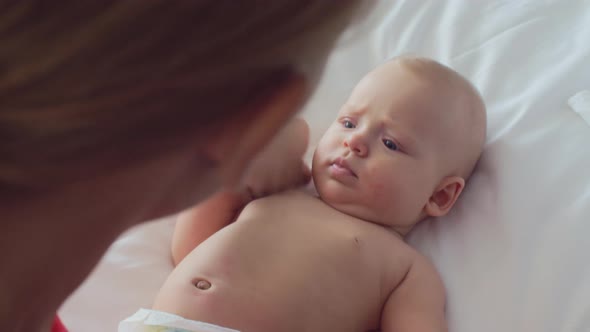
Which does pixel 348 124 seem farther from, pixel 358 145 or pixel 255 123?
pixel 255 123

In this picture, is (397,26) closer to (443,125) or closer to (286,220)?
(443,125)

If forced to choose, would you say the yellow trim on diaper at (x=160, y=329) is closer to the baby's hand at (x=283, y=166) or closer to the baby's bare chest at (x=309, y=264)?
the baby's bare chest at (x=309, y=264)

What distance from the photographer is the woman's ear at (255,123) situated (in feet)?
1.29

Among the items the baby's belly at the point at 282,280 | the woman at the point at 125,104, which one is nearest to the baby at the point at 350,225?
the baby's belly at the point at 282,280

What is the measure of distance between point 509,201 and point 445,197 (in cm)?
11

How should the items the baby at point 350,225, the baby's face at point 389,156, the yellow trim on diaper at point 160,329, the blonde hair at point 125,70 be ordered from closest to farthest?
the blonde hair at point 125,70
the yellow trim on diaper at point 160,329
the baby at point 350,225
the baby's face at point 389,156

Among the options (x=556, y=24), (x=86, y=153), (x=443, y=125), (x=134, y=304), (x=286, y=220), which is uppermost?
(x=86, y=153)

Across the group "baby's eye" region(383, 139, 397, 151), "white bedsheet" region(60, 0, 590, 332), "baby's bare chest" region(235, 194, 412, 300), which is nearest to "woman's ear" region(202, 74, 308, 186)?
"white bedsheet" region(60, 0, 590, 332)

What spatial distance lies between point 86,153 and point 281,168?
77cm

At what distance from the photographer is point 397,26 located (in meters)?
1.33

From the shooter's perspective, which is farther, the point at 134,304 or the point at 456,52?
the point at 456,52

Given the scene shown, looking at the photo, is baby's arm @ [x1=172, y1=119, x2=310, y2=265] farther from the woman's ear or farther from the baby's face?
the woman's ear

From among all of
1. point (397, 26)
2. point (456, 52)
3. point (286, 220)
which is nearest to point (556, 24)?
point (456, 52)

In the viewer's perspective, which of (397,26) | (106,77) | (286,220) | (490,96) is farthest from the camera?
(397,26)
